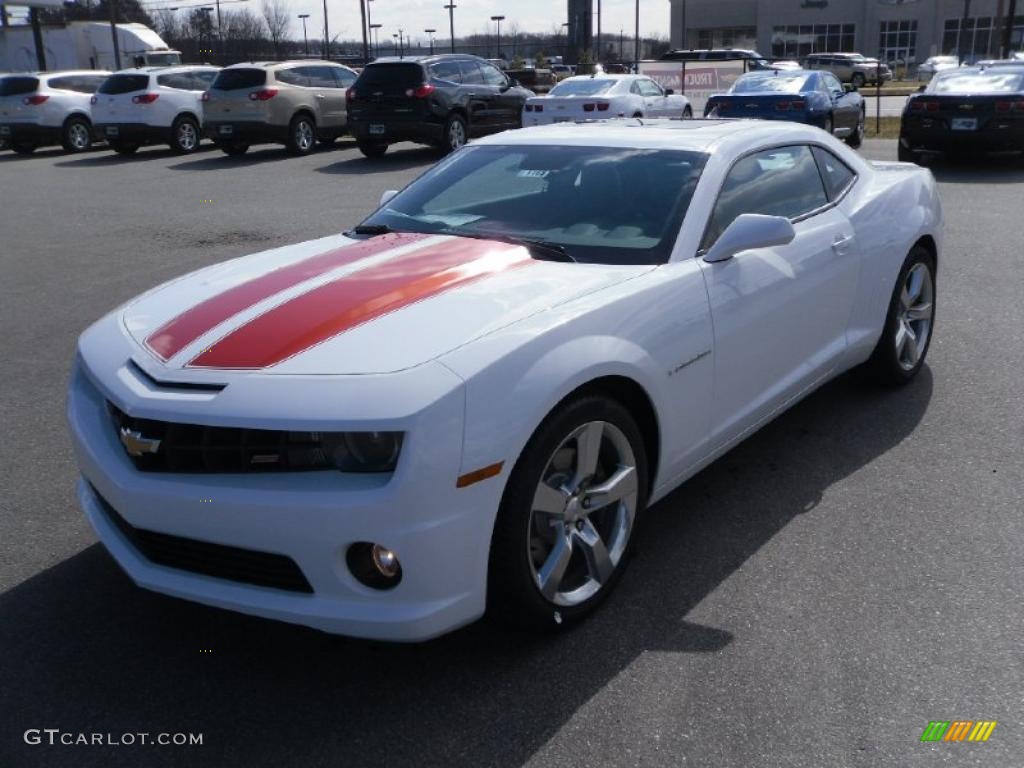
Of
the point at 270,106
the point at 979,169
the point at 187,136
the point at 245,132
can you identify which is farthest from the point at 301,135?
the point at 979,169

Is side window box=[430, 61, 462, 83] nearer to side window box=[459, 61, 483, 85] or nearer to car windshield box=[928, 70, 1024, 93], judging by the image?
side window box=[459, 61, 483, 85]

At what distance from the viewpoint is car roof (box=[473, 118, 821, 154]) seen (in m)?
4.25

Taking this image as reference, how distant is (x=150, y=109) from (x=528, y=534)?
2033 centimetres

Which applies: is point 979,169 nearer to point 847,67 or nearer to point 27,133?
point 27,133

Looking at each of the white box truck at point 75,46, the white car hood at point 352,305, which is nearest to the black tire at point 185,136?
the white car hood at point 352,305

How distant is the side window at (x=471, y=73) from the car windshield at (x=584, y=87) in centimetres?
146

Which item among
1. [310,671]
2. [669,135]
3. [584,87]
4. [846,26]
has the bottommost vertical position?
[310,671]

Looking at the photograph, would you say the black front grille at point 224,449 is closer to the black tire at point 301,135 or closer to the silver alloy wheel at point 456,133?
the silver alloy wheel at point 456,133

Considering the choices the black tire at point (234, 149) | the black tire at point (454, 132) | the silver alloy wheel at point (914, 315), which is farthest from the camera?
the black tire at point (234, 149)

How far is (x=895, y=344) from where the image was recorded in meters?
5.15

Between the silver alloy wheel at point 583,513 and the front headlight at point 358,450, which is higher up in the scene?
the front headlight at point 358,450

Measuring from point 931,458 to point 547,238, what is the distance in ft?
6.61

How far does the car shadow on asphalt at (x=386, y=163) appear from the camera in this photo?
17.2 metres

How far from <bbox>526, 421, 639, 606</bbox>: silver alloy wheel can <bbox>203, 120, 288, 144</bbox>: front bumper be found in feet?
57.9
